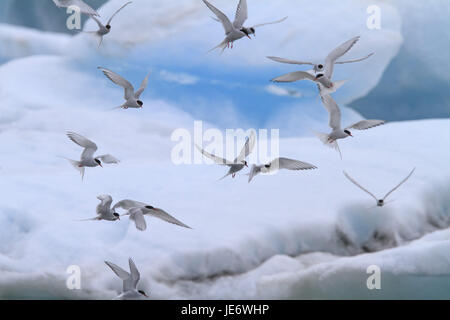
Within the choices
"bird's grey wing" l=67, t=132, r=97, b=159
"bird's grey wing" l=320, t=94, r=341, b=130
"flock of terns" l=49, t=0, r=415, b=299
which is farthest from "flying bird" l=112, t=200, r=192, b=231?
"bird's grey wing" l=320, t=94, r=341, b=130

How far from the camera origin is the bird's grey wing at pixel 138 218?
3.59 ft

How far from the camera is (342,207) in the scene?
4.18 ft

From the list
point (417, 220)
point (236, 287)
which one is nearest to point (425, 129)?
point (417, 220)

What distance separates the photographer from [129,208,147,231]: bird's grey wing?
1095 mm

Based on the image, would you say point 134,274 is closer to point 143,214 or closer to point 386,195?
point 143,214

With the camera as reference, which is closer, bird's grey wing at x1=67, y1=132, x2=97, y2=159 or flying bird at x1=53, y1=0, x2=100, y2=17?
bird's grey wing at x1=67, y1=132, x2=97, y2=159

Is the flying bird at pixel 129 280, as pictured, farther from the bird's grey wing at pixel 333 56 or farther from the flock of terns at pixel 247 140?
the bird's grey wing at pixel 333 56

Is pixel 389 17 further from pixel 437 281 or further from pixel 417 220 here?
pixel 437 281

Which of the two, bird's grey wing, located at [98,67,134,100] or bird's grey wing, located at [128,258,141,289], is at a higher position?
bird's grey wing, located at [98,67,134,100]

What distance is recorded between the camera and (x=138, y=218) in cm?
110

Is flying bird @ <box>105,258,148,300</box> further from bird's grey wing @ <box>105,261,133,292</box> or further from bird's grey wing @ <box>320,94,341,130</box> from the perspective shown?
bird's grey wing @ <box>320,94,341,130</box>

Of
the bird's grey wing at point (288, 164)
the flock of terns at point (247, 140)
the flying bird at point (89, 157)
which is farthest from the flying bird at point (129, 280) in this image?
the bird's grey wing at point (288, 164)

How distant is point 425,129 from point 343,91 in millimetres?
466

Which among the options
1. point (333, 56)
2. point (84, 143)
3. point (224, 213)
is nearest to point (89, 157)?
point (84, 143)
